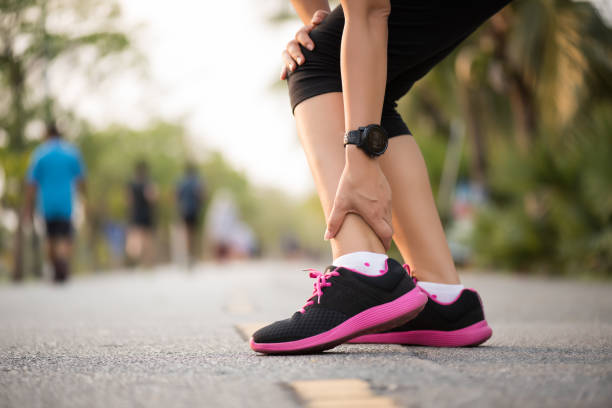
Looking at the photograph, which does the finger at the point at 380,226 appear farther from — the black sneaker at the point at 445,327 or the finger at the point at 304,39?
the finger at the point at 304,39

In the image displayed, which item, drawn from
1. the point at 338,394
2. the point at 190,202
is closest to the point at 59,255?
the point at 190,202

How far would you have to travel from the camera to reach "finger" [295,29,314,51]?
2.38 metres

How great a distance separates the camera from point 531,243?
9.77 metres

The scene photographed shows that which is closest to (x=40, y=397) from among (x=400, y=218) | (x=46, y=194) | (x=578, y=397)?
(x=578, y=397)

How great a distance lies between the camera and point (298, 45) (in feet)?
7.98

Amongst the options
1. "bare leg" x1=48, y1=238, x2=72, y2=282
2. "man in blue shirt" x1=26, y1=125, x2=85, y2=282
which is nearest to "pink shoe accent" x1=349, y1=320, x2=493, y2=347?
"man in blue shirt" x1=26, y1=125, x2=85, y2=282

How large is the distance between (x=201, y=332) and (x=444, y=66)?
10690 mm

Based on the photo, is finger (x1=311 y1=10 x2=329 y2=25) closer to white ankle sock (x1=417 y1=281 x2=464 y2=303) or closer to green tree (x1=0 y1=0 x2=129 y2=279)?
white ankle sock (x1=417 y1=281 x2=464 y2=303)

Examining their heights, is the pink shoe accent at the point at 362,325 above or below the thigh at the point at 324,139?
below

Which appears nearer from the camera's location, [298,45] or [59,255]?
[298,45]

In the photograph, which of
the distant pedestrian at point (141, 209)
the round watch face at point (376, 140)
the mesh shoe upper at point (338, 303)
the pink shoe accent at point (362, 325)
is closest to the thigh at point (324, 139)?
the round watch face at point (376, 140)

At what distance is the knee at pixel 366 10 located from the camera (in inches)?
87.5

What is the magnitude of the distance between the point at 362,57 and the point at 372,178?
392 millimetres

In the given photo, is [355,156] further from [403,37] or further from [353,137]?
[403,37]
